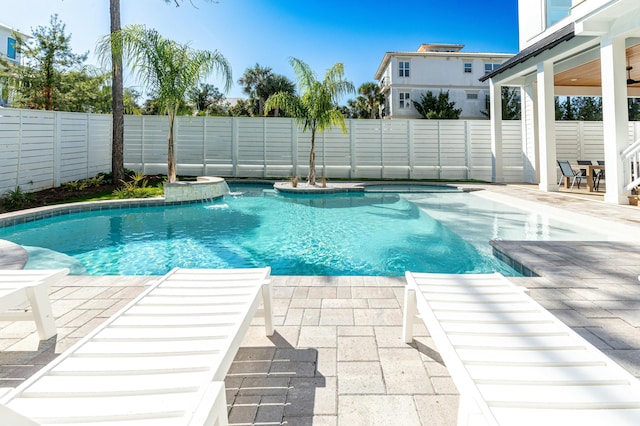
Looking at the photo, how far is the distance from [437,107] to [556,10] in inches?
696

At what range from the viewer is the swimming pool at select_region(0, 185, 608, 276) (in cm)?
489

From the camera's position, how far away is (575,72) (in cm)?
1123

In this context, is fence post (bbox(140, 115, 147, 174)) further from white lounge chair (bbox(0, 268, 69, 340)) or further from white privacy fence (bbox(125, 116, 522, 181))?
white lounge chair (bbox(0, 268, 69, 340))

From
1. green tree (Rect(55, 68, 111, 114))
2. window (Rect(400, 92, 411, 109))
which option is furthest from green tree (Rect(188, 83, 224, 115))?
window (Rect(400, 92, 411, 109))

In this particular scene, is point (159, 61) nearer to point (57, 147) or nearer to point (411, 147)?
point (57, 147)

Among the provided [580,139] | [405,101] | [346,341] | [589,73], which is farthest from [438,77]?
[346,341]

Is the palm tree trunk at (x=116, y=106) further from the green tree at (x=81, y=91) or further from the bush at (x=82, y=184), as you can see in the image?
the green tree at (x=81, y=91)

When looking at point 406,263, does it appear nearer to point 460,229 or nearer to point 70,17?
point 460,229

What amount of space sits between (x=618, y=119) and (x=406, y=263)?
648 centimetres

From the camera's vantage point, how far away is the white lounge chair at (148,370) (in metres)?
1.20

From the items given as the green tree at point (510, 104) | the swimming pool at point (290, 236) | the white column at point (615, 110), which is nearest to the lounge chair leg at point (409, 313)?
the swimming pool at point (290, 236)

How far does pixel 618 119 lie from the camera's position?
7.68m

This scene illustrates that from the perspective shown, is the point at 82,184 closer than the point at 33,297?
No

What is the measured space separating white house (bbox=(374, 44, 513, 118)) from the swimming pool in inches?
860
